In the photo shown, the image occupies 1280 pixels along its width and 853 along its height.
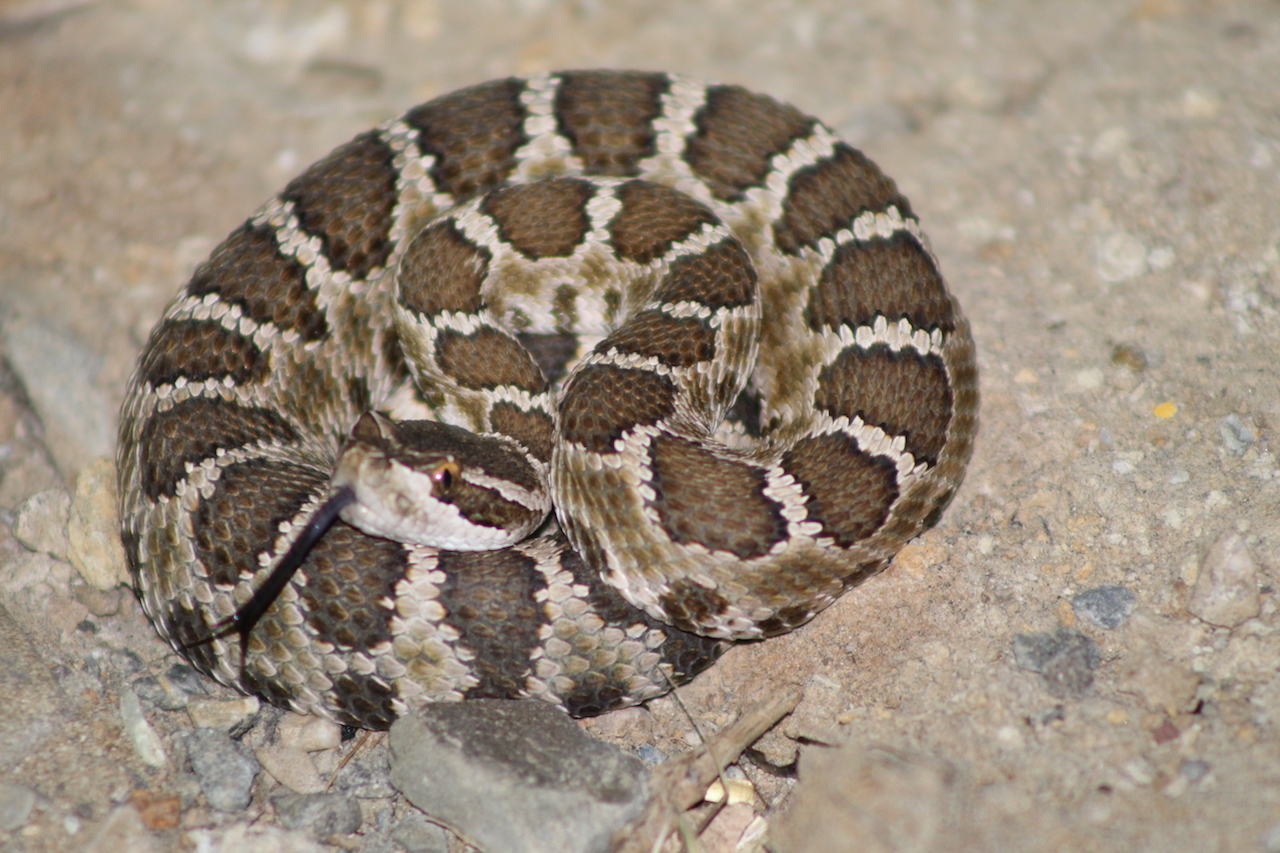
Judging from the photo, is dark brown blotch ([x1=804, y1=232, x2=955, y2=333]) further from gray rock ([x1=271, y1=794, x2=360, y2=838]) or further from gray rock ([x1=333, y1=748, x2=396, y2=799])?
gray rock ([x1=271, y1=794, x2=360, y2=838])

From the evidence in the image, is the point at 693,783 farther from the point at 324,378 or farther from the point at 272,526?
the point at 324,378

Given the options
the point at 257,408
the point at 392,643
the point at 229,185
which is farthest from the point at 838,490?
the point at 229,185

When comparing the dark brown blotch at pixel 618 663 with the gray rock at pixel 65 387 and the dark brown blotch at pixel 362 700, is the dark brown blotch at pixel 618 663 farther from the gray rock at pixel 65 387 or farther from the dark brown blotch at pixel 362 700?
the gray rock at pixel 65 387

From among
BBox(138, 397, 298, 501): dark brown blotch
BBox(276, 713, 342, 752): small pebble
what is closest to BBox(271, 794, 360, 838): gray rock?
BBox(276, 713, 342, 752): small pebble

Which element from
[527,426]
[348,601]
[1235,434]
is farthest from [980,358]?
[348,601]

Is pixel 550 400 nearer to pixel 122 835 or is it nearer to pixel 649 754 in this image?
pixel 649 754

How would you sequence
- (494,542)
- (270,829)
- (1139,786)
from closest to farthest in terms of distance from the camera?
(1139,786) → (270,829) → (494,542)

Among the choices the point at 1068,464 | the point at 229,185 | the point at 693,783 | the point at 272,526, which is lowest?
the point at 693,783
